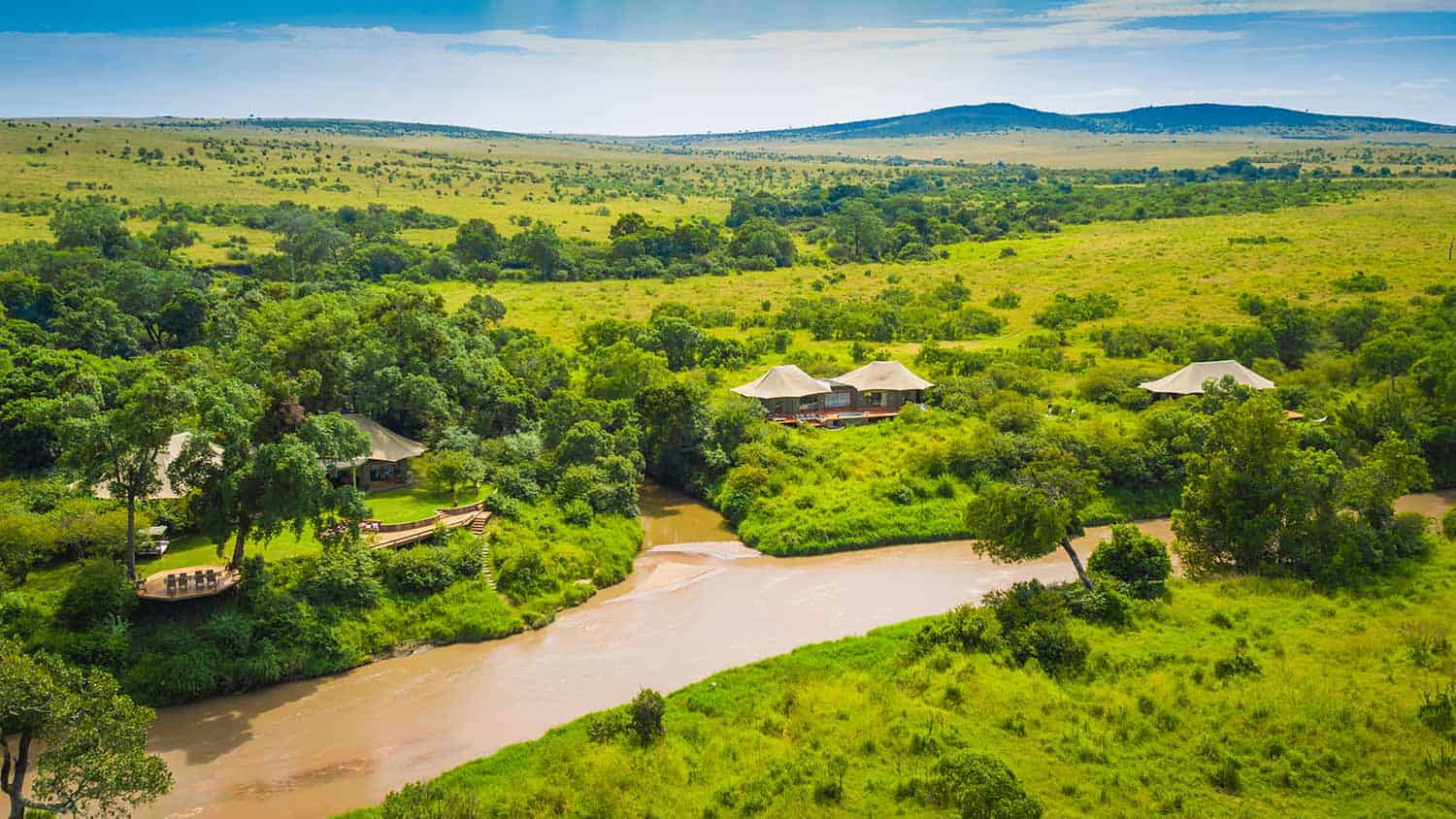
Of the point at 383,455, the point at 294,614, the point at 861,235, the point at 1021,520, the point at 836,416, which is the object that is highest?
the point at 861,235

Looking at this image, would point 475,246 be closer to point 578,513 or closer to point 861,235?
point 861,235

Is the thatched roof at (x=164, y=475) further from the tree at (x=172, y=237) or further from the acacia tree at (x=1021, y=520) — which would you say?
the tree at (x=172, y=237)

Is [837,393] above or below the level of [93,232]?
below

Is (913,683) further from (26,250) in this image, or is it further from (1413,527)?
(26,250)

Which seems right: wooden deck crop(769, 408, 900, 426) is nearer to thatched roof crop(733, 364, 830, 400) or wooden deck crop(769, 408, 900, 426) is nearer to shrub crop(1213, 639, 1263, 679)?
thatched roof crop(733, 364, 830, 400)

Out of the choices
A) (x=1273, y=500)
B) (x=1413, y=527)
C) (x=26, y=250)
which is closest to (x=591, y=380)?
(x=1273, y=500)

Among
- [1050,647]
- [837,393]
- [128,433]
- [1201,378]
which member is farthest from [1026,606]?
[1201,378]
